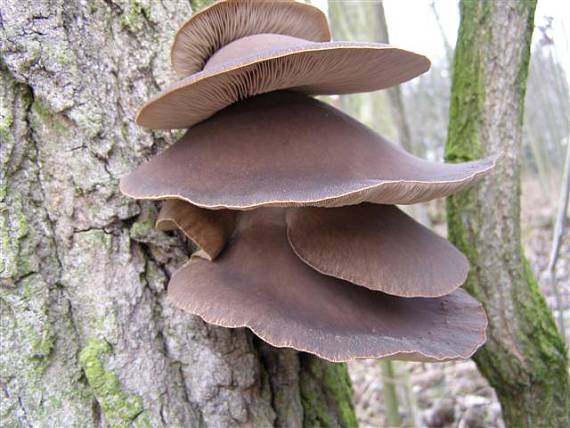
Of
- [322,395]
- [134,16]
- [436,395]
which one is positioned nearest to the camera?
[134,16]

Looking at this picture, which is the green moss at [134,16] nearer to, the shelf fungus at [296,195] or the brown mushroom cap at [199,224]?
the shelf fungus at [296,195]

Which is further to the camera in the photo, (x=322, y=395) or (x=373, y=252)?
(x=322, y=395)

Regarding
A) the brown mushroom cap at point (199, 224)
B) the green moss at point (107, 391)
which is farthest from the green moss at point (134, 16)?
the green moss at point (107, 391)

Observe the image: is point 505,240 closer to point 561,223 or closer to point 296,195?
point 561,223

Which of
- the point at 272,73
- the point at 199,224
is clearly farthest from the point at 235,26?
the point at 199,224

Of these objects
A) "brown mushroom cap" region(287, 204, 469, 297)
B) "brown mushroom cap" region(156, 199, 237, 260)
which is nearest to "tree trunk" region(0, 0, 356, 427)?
"brown mushroom cap" region(156, 199, 237, 260)

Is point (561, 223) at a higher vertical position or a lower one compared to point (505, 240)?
lower

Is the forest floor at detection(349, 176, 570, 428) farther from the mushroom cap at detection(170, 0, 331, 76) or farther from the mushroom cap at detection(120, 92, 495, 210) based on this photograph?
the mushroom cap at detection(170, 0, 331, 76)

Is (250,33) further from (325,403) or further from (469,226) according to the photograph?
(325,403)
